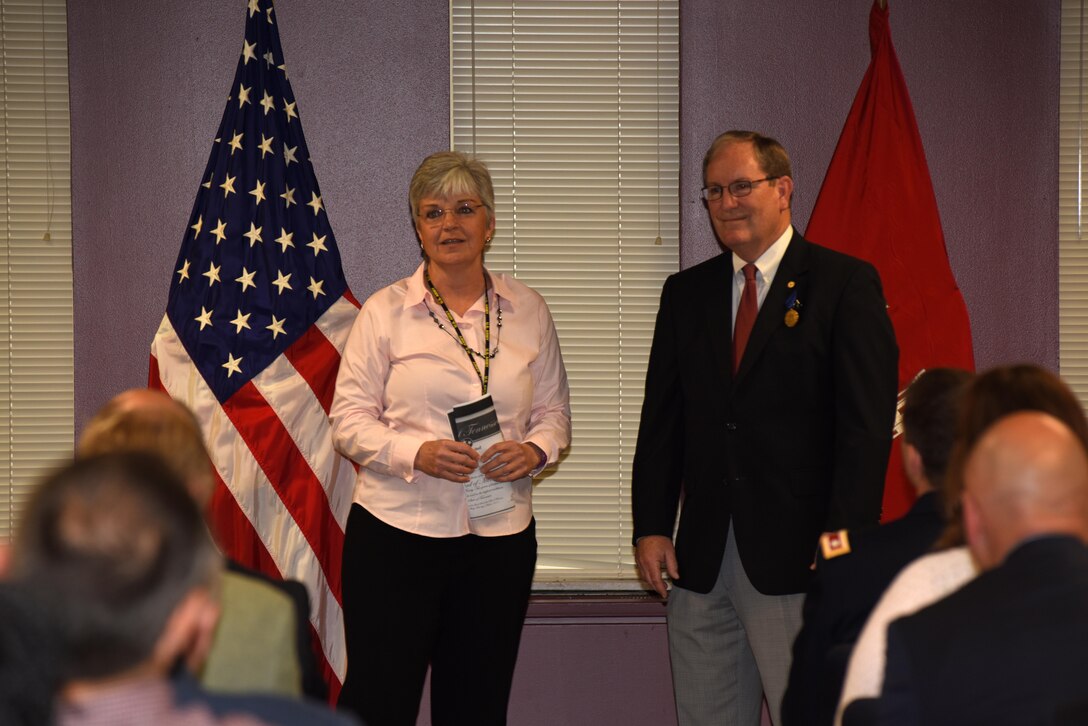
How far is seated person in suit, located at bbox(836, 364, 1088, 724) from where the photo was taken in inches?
75.5

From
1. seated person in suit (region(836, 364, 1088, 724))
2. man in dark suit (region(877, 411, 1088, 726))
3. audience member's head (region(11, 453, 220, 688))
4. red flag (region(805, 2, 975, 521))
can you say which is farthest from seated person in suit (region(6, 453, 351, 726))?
red flag (region(805, 2, 975, 521))

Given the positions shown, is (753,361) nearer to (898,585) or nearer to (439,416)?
(439,416)

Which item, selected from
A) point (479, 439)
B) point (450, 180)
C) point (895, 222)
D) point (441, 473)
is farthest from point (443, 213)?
point (895, 222)

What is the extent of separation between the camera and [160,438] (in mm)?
2047

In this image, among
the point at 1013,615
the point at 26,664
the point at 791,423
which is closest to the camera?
the point at 26,664

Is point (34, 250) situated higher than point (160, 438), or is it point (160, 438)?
point (34, 250)

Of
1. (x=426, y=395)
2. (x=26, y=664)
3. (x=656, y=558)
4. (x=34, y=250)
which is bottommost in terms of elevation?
(x=656, y=558)

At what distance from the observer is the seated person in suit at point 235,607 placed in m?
1.93

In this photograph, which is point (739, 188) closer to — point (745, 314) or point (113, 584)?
point (745, 314)

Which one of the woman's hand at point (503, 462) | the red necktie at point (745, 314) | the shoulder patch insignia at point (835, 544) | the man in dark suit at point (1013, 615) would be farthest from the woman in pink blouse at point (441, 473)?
the man in dark suit at point (1013, 615)

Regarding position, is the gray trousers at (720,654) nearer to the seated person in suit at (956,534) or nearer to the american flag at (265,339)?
the seated person in suit at (956,534)

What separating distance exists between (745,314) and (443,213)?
1.02m

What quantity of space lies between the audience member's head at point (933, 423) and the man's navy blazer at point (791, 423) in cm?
70

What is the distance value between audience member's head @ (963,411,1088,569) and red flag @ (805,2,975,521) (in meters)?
2.55
